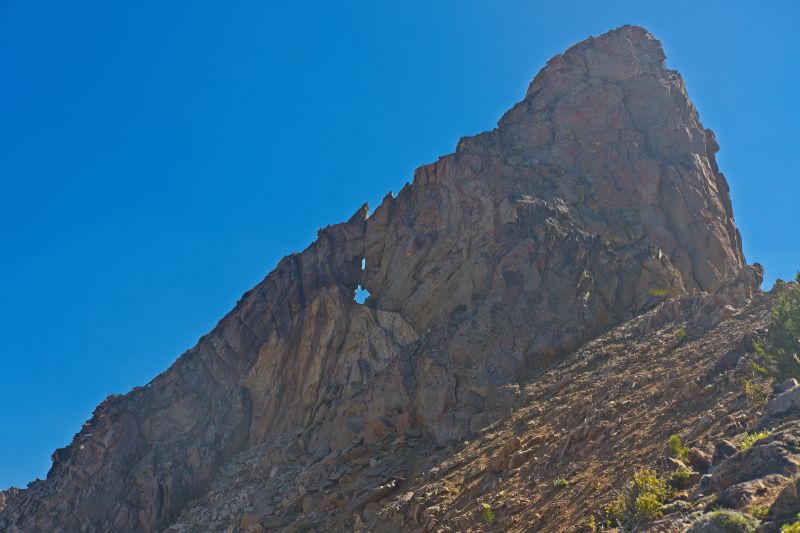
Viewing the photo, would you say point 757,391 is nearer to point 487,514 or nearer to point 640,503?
point 640,503

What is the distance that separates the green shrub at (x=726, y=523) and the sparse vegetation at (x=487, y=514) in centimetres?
1112

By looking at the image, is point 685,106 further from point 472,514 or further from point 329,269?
point 472,514

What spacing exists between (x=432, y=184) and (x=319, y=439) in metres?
19.0

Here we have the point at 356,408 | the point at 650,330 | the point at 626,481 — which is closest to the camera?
the point at 626,481

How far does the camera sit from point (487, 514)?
78.0 ft

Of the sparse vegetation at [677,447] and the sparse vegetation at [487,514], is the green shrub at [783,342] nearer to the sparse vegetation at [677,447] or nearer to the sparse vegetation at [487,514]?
the sparse vegetation at [677,447]

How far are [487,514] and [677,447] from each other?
260 inches

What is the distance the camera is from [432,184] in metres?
51.6

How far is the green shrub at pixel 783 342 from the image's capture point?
21500mm

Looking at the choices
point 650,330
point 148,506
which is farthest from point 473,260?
point 148,506

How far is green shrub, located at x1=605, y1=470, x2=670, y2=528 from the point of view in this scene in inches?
624

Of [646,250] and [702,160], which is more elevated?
[702,160]

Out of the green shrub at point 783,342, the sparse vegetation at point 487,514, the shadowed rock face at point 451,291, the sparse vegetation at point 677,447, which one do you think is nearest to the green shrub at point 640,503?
the sparse vegetation at point 677,447

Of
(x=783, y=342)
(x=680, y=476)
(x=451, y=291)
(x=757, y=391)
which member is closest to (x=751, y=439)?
(x=680, y=476)
